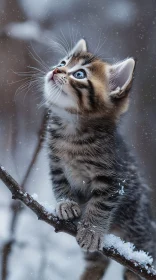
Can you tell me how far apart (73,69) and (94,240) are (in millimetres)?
445

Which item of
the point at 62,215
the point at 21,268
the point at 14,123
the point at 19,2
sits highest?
the point at 19,2

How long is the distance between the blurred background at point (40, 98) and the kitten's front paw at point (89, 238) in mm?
439

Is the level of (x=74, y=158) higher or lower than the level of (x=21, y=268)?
higher

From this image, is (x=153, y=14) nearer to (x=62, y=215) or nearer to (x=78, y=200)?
(x=78, y=200)

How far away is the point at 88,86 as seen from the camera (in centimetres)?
151

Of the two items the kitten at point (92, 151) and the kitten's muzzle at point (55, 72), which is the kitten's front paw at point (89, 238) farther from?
the kitten's muzzle at point (55, 72)

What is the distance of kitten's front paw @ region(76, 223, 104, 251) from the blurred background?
1.44 ft

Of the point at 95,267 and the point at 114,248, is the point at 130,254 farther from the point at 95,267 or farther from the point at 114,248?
the point at 95,267

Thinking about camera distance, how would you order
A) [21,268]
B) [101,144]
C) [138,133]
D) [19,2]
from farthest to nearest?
[19,2], [138,133], [21,268], [101,144]

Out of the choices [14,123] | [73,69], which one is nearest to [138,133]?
[14,123]

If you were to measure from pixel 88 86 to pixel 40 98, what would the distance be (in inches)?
20.9

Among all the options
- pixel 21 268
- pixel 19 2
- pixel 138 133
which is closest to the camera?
pixel 21 268

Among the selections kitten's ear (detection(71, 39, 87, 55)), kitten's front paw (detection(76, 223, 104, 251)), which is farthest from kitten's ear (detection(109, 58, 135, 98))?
kitten's front paw (detection(76, 223, 104, 251))

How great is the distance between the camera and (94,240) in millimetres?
1425
